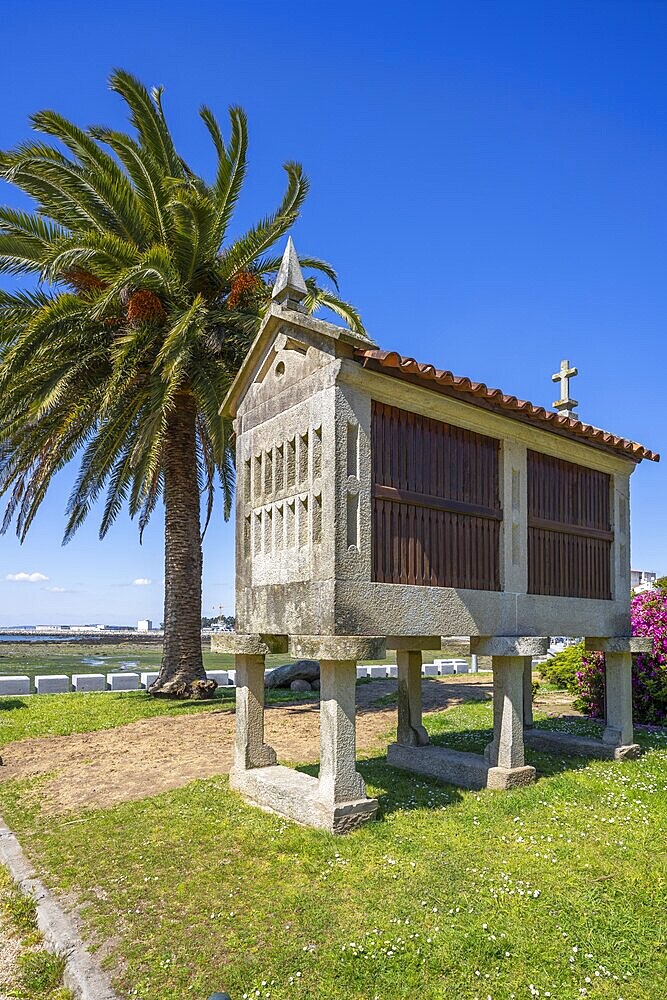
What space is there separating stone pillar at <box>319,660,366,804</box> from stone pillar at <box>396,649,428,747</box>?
270 cm

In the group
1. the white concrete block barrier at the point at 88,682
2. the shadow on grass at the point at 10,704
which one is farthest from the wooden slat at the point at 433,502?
the white concrete block barrier at the point at 88,682

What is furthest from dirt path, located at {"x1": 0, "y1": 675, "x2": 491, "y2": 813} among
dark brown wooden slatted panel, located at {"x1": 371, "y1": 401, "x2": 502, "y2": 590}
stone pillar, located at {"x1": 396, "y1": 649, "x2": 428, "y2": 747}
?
dark brown wooden slatted panel, located at {"x1": 371, "y1": 401, "x2": 502, "y2": 590}

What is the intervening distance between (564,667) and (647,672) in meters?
5.81

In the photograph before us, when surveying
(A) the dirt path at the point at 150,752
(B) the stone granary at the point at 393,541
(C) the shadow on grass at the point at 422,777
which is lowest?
(A) the dirt path at the point at 150,752

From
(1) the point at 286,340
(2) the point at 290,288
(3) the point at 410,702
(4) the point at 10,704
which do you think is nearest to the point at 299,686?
(4) the point at 10,704

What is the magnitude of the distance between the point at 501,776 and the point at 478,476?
11.1 feet

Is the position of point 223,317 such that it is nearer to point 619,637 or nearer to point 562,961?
point 619,637

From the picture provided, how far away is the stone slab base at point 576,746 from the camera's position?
31.7 feet

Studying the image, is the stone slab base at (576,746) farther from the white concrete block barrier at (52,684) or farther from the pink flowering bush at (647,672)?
the white concrete block barrier at (52,684)

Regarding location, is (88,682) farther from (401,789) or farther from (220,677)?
(401,789)

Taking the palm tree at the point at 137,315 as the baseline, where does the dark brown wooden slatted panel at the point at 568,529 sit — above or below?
below

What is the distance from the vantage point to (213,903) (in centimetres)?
547

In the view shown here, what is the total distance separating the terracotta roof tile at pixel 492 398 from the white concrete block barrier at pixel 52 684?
14806 millimetres

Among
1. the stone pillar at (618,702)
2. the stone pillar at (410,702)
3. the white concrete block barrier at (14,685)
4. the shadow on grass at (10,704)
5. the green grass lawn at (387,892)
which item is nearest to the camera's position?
the green grass lawn at (387,892)
